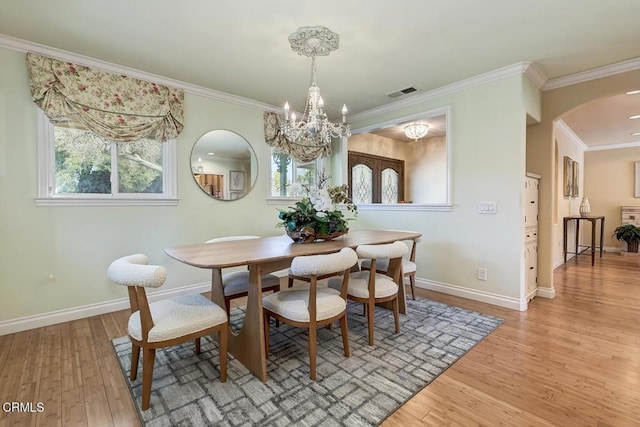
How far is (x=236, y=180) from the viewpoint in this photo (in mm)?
3988

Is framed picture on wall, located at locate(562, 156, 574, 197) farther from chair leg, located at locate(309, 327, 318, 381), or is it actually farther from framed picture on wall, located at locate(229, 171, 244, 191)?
chair leg, located at locate(309, 327, 318, 381)

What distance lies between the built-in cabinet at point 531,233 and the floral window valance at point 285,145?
112 inches

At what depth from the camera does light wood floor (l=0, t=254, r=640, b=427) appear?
1574 mm

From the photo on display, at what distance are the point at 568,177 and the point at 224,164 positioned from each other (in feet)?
20.8

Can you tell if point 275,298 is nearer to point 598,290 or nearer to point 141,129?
point 141,129

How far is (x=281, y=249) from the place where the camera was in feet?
7.16

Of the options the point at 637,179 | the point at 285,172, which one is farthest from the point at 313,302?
the point at 637,179

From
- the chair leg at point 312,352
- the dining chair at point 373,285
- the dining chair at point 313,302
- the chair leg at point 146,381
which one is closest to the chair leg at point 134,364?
the chair leg at point 146,381

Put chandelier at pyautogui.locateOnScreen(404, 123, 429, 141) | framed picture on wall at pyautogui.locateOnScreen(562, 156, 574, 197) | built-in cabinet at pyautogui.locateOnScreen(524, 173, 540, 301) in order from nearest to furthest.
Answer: built-in cabinet at pyautogui.locateOnScreen(524, 173, 540, 301) → chandelier at pyautogui.locateOnScreen(404, 123, 429, 141) → framed picture on wall at pyautogui.locateOnScreen(562, 156, 574, 197)

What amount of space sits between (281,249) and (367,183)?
4.22 meters

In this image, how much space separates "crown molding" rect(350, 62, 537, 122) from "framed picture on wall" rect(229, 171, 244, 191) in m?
2.07
